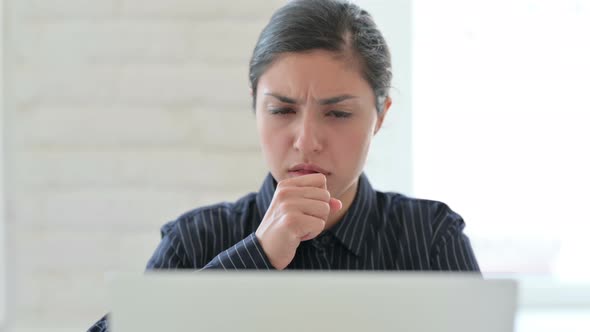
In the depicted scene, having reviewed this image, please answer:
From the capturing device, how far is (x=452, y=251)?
5.15 ft

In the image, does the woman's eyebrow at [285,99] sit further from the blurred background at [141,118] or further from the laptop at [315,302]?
the laptop at [315,302]

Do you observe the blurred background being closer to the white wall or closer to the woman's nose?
the white wall

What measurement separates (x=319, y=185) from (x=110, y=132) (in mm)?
881

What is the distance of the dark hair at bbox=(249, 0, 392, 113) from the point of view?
140cm

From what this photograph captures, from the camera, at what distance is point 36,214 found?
6.71 feet

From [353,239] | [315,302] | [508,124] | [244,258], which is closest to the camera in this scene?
[315,302]

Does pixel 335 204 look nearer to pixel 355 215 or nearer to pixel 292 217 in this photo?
pixel 292 217

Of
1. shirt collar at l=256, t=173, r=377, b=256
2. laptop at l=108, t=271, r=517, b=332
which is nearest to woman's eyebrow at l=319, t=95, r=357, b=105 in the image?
shirt collar at l=256, t=173, r=377, b=256

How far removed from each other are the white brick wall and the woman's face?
0.57 m

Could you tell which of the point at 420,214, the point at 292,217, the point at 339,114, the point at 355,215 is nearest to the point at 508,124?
the point at 420,214

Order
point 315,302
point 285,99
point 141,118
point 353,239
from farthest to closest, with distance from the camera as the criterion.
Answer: point 141,118 → point 353,239 → point 285,99 → point 315,302

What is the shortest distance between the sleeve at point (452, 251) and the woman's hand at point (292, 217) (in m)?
0.34

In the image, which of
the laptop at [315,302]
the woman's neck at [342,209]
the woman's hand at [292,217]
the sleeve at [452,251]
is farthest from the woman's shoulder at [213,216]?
the laptop at [315,302]

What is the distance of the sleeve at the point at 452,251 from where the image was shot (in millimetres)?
1561
